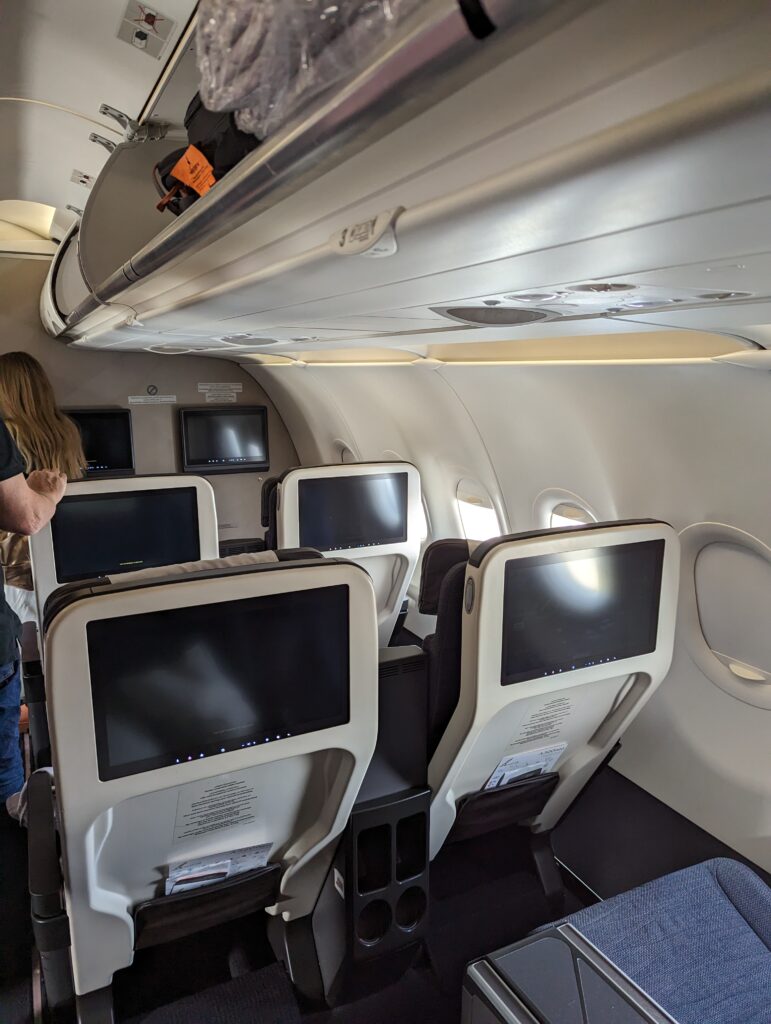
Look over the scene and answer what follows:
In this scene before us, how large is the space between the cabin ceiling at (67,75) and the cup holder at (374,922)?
10.3 feet

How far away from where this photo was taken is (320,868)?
214cm

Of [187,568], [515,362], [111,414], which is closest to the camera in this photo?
[187,568]

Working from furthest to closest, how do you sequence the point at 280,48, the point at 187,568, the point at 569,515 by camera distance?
the point at 569,515 → the point at 187,568 → the point at 280,48

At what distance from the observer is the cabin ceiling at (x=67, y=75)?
240 centimetres

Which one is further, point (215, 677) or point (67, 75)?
point (67, 75)

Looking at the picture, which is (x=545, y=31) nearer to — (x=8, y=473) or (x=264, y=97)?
(x=264, y=97)

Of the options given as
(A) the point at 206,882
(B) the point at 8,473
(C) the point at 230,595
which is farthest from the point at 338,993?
(B) the point at 8,473

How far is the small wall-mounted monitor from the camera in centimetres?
727

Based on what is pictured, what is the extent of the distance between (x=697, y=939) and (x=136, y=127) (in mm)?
4149

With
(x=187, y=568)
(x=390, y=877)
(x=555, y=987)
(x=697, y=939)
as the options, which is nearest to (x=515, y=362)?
(x=187, y=568)

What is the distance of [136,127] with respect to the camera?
3.17 m

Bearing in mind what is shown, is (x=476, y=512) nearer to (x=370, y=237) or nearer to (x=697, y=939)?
(x=697, y=939)

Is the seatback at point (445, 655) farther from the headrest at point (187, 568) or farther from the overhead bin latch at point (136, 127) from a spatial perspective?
the overhead bin latch at point (136, 127)

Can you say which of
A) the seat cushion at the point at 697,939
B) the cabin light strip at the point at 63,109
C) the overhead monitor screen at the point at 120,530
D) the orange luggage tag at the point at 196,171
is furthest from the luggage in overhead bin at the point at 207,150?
the seat cushion at the point at 697,939
